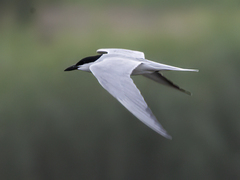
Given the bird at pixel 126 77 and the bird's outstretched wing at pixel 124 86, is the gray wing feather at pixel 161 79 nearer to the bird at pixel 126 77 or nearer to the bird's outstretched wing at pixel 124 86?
the bird at pixel 126 77

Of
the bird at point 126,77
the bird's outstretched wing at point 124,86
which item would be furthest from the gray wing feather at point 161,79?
the bird's outstretched wing at point 124,86

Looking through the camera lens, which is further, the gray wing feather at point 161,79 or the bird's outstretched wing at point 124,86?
the gray wing feather at point 161,79

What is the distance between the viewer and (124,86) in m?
0.79

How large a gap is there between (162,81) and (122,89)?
A: 0.44 metres

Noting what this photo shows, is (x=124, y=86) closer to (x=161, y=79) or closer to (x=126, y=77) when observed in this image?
(x=126, y=77)

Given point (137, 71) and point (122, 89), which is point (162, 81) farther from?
point (122, 89)

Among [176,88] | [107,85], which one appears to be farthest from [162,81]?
[107,85]

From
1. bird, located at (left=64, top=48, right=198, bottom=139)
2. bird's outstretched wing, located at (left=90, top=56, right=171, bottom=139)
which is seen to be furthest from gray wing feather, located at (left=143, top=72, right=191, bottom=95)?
bird's outstretched wing, located at (left=90, top=56, right=171, bottom=139)

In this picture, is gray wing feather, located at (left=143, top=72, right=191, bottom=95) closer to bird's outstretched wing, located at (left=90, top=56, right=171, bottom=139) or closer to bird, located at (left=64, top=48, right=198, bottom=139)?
bird, located at (left=64, top=48, right=198, bottom=139)

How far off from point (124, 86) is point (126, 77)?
2.0 inches

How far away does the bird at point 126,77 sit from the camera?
681 mm

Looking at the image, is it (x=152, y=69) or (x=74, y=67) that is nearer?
(x=152, y=69)

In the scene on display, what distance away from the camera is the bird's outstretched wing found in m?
0.67

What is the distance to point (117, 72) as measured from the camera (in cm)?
87
